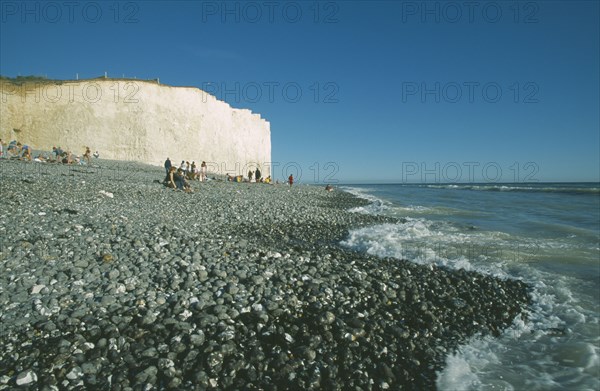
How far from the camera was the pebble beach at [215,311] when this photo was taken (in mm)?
3285

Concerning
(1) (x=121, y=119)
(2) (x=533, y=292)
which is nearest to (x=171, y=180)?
(2) (x=533, y=292)

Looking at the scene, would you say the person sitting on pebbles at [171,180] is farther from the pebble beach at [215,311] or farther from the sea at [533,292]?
the sea at [533,292]

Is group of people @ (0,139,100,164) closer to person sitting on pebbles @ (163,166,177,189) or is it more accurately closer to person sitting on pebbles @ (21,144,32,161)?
person sitting on pebbles @ (21,144,32,161)

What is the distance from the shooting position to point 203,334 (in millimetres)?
3783

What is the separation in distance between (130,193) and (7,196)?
14.6ft

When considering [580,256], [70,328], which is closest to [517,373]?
[70,328]

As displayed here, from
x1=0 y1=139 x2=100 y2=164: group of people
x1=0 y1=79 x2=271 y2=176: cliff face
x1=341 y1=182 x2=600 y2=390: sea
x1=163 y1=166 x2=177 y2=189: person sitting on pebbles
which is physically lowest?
x1=341 y1=182 x2=600 y2=390: sea

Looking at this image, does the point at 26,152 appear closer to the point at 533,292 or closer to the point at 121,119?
the point at 121,119

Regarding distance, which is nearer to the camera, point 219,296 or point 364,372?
point 364,372

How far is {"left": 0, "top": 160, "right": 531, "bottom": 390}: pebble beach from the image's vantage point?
10.8ft

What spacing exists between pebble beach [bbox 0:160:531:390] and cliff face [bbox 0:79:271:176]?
33.8 meters

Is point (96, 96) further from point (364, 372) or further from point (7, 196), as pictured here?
point (364, 372)

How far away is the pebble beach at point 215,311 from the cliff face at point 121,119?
1331 inches

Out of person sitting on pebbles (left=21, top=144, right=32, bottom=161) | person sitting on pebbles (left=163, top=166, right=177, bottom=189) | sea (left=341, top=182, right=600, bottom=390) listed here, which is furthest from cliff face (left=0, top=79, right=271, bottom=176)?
sea (left=341, top=182, right=600, bottom=390)
